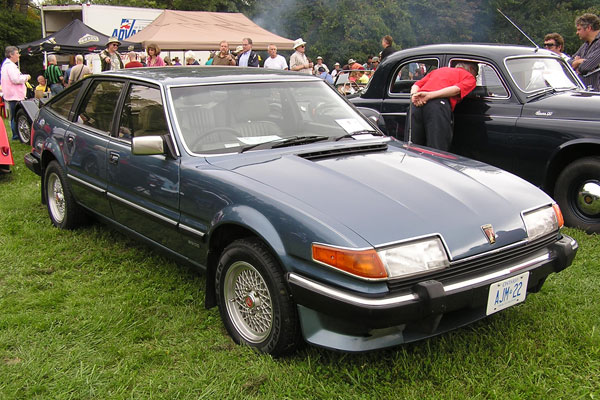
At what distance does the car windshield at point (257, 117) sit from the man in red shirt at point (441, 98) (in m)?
1.56

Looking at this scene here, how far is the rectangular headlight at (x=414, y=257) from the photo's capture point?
2.43m

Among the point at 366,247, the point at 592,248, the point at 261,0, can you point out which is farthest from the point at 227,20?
the point at 261,0

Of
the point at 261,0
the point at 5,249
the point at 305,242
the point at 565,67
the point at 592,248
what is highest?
the point at 261,0

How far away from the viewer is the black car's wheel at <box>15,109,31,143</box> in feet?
31.8

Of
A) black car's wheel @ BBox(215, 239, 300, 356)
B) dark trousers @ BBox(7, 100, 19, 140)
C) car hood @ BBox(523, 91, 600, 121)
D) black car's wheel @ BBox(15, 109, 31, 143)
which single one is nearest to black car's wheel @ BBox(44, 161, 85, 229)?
black car's wheel @ BBox(215, 239, 300, 356)

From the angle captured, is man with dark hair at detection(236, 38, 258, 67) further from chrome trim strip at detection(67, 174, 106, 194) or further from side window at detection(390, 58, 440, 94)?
chrome trim strip at detection(67, 174, 106, 194)

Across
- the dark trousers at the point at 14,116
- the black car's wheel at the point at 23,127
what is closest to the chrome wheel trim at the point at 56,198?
the black car's wheel at the point at 23,127

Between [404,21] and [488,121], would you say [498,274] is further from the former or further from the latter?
[404,21]

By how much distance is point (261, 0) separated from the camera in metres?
45.1

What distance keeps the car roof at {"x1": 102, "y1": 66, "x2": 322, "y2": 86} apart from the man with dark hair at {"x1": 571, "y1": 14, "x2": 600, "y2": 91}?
454cm

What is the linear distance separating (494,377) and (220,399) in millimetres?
1342

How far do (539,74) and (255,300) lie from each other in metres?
4.20

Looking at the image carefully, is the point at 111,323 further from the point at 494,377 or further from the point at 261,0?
the point at 261,0

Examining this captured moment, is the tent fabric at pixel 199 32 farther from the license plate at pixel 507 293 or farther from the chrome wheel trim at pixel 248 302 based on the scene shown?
the license plate at pixel 507 293
